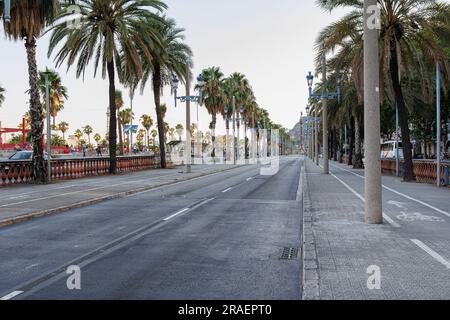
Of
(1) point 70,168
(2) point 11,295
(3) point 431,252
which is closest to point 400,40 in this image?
(3) point 431,252

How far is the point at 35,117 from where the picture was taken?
2484 centimetres

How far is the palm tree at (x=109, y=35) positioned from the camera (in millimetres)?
29531

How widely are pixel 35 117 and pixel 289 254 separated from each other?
2055 cm

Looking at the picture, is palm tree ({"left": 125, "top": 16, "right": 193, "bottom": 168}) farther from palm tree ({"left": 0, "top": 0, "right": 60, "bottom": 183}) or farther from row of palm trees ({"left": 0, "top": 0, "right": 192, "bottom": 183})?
palm tree ({"left": 0, "top": 0, "right": 60, "bottom": 183})

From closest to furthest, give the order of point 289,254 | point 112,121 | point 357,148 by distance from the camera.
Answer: point 289,254
point 112,121
point 357,148

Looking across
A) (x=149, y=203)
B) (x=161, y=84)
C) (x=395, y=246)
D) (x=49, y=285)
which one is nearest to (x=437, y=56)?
(x=149, y=203)

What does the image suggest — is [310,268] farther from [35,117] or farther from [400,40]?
[35,117]

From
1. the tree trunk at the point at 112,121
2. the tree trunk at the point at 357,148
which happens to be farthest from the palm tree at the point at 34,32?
the tree trunk at the point at 357,148

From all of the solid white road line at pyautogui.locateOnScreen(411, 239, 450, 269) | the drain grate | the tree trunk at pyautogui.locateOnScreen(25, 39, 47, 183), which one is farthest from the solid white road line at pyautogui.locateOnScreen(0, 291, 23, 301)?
the tree trunk at pyautogui.locateOnScreen(25, 39, 47, 183)

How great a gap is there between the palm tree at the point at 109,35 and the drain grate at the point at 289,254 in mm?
24169

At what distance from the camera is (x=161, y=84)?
45.1 m

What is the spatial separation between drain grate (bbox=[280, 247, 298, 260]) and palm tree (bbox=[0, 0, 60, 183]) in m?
19.6

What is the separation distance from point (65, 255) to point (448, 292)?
594cm

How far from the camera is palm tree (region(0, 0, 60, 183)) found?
2325cm
